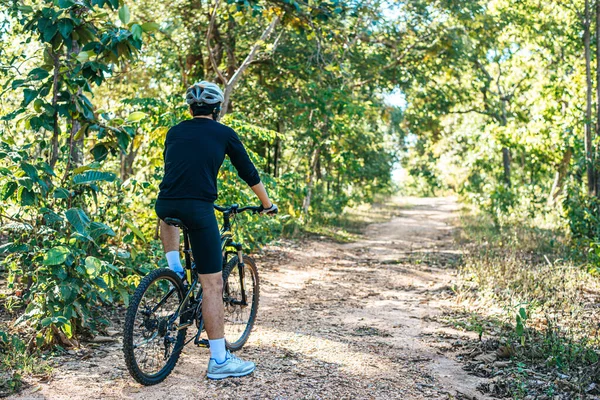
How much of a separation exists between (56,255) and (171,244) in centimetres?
85

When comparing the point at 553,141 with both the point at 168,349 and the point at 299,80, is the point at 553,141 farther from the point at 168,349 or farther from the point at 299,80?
the point at 168,349

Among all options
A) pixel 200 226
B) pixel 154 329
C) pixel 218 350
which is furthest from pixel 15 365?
pixel 200 226

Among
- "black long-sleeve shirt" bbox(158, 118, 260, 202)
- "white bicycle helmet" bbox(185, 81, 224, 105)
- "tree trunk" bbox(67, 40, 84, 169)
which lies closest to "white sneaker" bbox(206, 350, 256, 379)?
"black long-sleeve shirt" bbox(158, 118, 260, 202)

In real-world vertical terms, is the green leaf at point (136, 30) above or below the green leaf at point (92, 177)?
above

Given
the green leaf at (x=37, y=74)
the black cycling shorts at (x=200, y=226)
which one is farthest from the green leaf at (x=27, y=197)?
the black cycling shorts at (x=200, y=226)

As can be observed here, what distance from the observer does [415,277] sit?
10.1m

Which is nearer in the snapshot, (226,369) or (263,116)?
(226,369)

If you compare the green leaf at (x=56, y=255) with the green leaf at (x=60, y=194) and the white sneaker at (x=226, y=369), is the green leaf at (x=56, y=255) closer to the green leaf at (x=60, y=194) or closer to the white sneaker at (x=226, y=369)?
the green leaf at (x=60, y=194)

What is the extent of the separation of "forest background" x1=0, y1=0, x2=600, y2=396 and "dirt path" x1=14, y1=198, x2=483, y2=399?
609 millimetres

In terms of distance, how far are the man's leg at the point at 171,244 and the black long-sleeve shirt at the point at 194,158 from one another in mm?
422

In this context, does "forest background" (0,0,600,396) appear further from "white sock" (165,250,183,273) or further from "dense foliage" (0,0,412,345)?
"white sock" (165,250,183,273)

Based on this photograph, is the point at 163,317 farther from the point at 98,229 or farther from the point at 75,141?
the point at 75,141

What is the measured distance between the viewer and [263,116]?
14.5 meters

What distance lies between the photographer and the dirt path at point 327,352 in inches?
170
